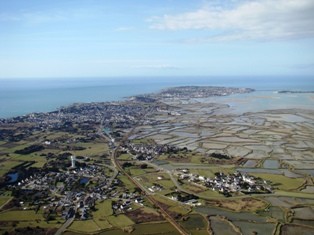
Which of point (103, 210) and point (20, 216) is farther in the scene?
point (103, 210)

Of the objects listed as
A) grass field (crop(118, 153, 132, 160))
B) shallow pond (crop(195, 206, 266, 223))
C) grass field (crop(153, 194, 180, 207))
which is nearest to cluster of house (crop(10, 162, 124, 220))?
grass field (crop(153, 194, 180, 207))

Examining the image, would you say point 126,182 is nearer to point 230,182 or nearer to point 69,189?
point 69,189

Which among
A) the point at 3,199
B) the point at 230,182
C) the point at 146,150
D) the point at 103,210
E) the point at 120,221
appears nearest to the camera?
the point at 120,221

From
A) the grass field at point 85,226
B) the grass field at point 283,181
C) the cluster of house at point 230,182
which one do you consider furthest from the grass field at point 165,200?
the grass field at point 283,181

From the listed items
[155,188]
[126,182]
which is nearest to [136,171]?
[126,182]

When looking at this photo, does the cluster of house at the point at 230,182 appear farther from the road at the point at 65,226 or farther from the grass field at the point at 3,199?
the grass field at the point at 3,199

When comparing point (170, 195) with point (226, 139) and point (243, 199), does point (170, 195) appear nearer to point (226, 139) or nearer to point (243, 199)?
point (243, 199)

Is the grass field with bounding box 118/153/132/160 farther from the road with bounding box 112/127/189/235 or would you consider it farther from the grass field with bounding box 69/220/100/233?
the grass field with bounding box 69/220/100/233
